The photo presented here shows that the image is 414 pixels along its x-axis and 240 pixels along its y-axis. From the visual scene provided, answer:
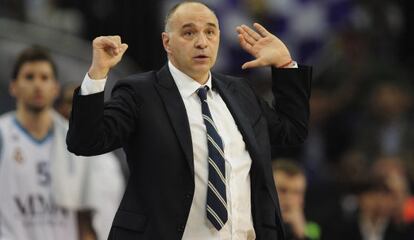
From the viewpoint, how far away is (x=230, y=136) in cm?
746

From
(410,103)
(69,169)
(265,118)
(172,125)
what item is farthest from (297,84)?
(410,103)

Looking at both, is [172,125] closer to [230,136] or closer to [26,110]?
[230,136]

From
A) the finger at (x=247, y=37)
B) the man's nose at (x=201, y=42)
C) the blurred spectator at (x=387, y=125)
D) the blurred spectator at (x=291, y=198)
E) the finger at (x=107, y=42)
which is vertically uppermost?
the finger at (x=107, y=42)

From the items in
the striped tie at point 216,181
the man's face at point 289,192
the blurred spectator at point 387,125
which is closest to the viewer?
the striped tie at point 216,181

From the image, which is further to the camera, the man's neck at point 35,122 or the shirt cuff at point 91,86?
the man's neck at point 35,122

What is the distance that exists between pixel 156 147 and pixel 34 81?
2.68m

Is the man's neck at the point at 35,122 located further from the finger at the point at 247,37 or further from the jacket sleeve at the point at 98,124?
the jacket sleeve at the point at 98,124

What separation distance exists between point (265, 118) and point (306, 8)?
30.7 feet

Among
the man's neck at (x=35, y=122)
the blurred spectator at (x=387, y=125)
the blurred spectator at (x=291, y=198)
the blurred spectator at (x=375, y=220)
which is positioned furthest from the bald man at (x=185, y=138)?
the blurred spectator at (x=387, y=125)

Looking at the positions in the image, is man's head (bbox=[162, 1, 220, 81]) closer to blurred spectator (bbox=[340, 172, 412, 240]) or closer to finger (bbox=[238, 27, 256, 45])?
finger (bbox=[238, 27, 256, 45])

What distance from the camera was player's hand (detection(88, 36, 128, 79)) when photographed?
7125mm

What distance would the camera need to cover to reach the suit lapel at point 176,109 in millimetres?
7270

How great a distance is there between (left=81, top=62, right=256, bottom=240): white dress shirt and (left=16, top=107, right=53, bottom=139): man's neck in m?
2.49

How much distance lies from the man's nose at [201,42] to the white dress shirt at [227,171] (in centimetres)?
22
